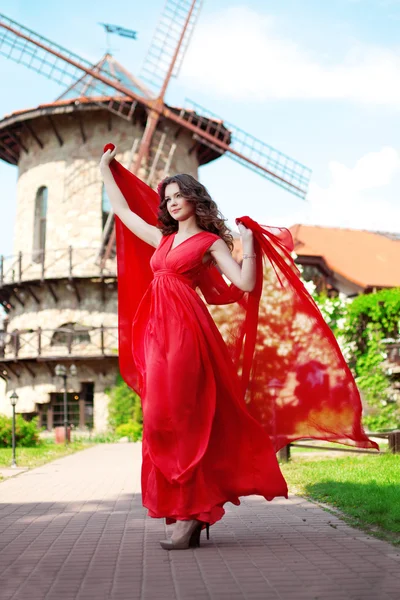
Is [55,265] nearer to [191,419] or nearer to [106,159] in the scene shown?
[106,159]

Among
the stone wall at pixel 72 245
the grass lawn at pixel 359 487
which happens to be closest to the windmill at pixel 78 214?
the stone wall at pixel 72 245

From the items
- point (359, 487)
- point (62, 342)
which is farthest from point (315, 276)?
point (359, 487)

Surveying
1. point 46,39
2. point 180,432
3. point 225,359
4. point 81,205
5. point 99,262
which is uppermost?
point 46,39

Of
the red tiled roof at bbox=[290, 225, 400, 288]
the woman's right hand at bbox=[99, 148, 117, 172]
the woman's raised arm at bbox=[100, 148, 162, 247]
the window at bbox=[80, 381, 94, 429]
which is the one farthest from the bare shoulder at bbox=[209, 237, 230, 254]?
the red tiled roof at bbox=[290, 225, 400, 288]

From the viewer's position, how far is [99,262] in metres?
27.9

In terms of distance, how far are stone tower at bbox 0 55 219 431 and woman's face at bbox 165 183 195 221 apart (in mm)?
21974

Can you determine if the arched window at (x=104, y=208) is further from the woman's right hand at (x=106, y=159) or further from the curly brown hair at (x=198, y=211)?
the curly brown hair at (x=198, y=211)

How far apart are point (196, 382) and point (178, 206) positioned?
125 cm

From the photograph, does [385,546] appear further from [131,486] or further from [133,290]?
[131,486]

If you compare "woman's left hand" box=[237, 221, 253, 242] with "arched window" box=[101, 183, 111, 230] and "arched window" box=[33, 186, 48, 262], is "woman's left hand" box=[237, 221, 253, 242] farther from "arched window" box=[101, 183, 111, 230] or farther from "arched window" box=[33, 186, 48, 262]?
"arched window" box=[33, 186, 48, 262]

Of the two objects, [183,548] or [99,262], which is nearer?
[183,548]

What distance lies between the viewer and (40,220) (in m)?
30.0

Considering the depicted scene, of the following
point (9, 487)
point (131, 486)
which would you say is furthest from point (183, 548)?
point (9, 487)

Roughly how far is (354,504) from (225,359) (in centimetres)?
222
